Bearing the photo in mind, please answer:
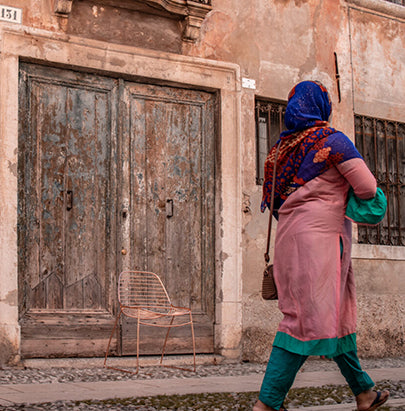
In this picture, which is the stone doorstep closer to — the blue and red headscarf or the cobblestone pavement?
the cobblestone pavement

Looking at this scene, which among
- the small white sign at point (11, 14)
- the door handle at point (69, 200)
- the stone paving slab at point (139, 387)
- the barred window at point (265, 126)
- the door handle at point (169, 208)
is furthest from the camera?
the barred window at point (265, 126)

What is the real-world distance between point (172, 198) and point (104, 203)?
0.69 meters

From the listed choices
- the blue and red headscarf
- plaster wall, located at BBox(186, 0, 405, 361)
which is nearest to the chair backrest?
plaster wall, located at BBox(186, 0, 405, 361)

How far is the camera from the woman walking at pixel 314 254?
3.05 m

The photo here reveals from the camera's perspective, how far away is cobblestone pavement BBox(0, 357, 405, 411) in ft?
11.9

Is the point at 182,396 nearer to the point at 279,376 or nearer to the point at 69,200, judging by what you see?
the point at 279,376

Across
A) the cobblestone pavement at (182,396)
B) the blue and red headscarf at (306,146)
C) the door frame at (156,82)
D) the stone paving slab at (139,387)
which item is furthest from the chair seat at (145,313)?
the blue and red headscarf at (306,146)

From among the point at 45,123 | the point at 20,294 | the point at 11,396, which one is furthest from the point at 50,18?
the point at 11,396

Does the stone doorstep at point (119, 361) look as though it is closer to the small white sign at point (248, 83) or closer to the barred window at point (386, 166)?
the barred window at point (386, 166)

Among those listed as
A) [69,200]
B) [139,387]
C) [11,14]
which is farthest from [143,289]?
[11,14]

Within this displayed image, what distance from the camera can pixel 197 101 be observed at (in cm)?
679

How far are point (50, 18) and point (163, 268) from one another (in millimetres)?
2436

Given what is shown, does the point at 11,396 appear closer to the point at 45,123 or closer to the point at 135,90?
the point at 45,123

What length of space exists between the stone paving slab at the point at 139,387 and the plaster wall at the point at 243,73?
4.17 ft
